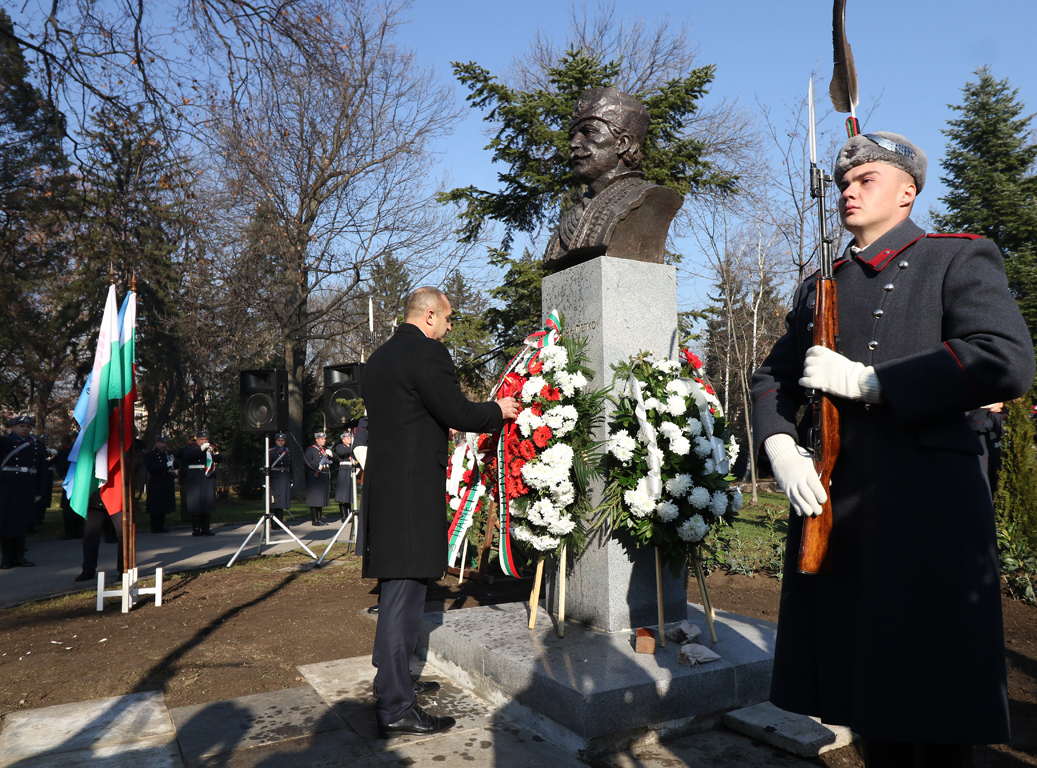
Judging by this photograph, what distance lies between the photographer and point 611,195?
464 cm

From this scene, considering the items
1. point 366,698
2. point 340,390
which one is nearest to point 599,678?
point 366,698

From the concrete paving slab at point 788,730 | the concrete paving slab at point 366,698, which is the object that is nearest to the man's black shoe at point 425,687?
the concrete paving slab at point 366,698

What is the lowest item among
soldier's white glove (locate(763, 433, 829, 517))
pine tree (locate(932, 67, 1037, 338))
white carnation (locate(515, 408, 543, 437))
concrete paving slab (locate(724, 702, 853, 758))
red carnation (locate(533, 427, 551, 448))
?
concrete paving slab (locate(724, 702, 853, 758))

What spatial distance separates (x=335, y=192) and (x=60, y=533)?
11413 mm

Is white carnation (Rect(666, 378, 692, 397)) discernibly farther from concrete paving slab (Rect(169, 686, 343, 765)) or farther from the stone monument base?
concrete paving slab (Rect(169, 686, 343, 765))

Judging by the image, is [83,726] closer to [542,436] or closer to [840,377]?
[542,436]

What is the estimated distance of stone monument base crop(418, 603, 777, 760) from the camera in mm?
3150

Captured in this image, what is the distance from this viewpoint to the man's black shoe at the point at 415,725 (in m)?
3.34

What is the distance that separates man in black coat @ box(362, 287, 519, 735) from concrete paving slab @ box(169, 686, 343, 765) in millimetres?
471

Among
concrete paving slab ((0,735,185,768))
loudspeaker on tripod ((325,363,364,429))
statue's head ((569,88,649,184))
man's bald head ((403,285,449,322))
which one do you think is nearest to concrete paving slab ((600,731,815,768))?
concrete paving slab ((0,735,185,768))

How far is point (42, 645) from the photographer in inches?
215

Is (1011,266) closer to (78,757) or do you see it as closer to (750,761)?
(750,761)

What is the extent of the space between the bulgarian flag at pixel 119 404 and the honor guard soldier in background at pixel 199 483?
24.5 ft

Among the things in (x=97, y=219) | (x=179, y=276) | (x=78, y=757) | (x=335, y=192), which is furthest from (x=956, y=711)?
(x=179, y=276)
